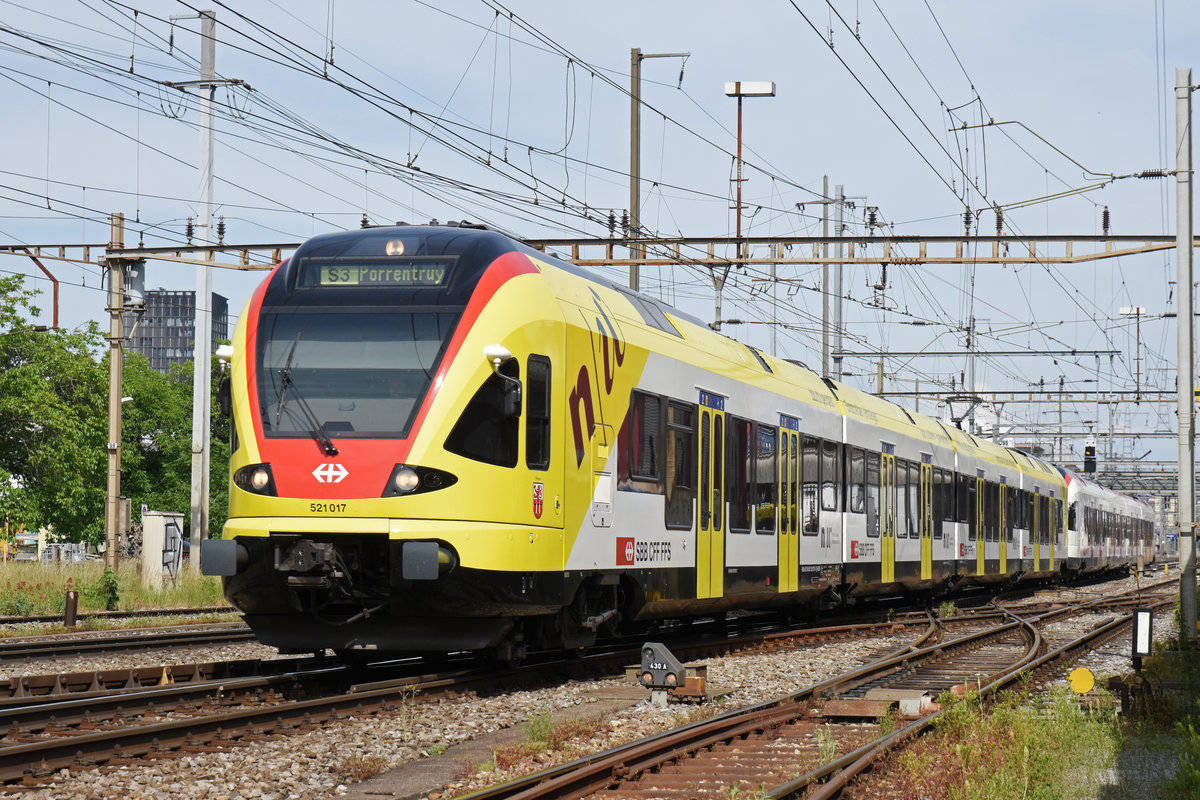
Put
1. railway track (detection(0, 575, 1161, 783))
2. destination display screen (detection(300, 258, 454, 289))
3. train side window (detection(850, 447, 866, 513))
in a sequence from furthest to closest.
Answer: train side window (detection(850, 447, 866, 513)) < destination display screen (detection(300, 258, 454, 289)) < railway track (detection(0, 575, 1161, 783))

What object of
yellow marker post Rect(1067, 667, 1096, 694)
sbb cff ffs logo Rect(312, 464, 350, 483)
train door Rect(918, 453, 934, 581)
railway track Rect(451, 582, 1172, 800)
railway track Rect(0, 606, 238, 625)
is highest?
sbb cff ffs logo Rect(312, 464, 350, 483)

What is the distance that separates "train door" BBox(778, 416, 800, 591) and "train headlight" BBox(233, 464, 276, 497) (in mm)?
8159

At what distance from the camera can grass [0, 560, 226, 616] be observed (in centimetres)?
2281

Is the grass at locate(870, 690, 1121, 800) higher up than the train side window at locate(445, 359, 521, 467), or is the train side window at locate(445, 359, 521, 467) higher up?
the train side window at locate(445, 359, 521, 467)

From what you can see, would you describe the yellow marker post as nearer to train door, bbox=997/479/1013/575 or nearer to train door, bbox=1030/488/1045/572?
train door, bbox=997/479/1013/575

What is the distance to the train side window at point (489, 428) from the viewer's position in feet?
37.1

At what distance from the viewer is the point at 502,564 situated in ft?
37.3

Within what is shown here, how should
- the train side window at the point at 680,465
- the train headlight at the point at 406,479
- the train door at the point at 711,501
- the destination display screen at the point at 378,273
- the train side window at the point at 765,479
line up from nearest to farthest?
the train headlight at the point at 406,479 < the destination display screen at the point at 378,273 < the train side window at the point at 680,465 < the train door at the point at 711,501 < the train side window at the point at 765,479

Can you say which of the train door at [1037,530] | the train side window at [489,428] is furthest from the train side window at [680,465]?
the train door at [1037,530]

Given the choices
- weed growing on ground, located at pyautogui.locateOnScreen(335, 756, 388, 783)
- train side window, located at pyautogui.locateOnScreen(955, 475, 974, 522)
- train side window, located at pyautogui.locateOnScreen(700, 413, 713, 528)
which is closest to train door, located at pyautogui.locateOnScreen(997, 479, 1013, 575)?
train side window, located at pyautogui.locateOnScreen(955, 475, 974, 522)

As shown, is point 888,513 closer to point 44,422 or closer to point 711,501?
point 711,501

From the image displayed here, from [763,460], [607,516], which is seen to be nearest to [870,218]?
[763,460]

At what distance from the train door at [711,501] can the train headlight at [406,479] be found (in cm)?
487

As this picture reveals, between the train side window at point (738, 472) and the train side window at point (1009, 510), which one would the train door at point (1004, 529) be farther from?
the train side window at point (738, 472)
